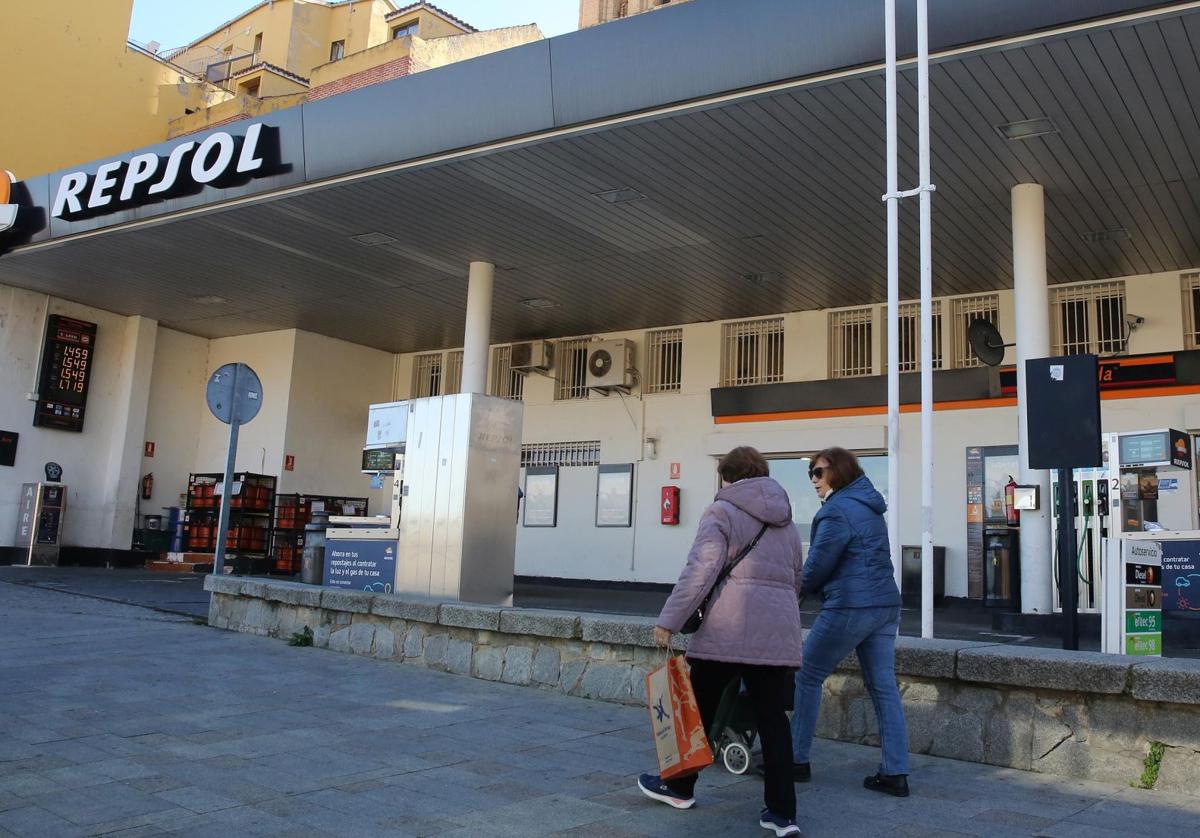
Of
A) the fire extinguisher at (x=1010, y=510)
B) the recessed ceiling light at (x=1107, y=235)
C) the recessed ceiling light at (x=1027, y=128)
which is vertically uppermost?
the recessed ceiling light at (x=1027, y=128)

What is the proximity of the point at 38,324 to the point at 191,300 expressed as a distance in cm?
282

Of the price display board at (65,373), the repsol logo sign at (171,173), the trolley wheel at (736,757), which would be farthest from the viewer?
the price display board at (65,373)

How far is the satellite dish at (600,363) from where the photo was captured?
17.2 m

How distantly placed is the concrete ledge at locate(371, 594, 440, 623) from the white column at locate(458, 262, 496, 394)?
590cm

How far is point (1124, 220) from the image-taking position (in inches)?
444

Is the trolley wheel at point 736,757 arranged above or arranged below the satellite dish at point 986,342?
below

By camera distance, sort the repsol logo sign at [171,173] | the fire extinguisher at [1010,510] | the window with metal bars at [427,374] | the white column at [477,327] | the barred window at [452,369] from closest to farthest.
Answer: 1. the repsol logo sign at [171,173]
2. the fire extinguisher at [1010,510]
3. the white column at [477,327]
4. the barred window at [452,369]
5. the window with metal bars at [427,374]

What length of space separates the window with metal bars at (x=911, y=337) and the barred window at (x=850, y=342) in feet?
1.09

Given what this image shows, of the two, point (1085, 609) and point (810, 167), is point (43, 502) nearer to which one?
point (810, 167)

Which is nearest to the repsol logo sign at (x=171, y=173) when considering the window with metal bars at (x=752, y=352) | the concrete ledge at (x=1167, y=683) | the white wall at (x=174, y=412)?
the white wall at (x=174, y=412)

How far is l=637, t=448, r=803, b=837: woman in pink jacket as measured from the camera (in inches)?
158

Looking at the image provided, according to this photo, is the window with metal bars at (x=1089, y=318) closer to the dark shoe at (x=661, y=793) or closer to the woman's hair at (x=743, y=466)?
the woman's hair at (x=743, y=466)

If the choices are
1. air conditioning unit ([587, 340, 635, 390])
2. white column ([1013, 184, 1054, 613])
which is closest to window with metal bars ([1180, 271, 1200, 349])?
white column ([1013, 184, 1054, 613])

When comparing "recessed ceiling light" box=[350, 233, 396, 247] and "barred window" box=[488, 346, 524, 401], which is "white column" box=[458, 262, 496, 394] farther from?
"barred window" box=[488, 346, 524, 401]
